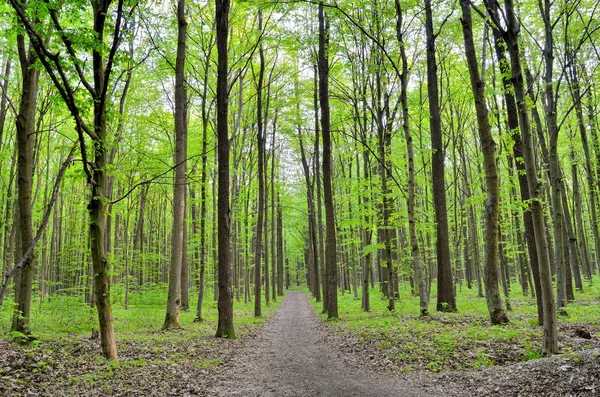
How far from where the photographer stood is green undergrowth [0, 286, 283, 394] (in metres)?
6.08

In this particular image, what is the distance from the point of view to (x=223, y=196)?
11742 millimetres

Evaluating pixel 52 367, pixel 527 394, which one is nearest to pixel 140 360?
pixel 52 367

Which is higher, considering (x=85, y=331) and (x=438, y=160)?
(x=438, y=160)

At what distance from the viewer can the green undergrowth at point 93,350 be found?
6078 mm

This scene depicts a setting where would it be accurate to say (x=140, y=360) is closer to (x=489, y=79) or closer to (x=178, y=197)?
(x=178, y=197)

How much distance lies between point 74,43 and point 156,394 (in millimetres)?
6219

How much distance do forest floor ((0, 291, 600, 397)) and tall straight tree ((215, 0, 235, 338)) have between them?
54.4 inches

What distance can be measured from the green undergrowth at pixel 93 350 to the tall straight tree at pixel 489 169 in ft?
22.9

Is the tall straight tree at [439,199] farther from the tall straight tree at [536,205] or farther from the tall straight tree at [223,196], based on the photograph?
the tall straight tree at [223,196]

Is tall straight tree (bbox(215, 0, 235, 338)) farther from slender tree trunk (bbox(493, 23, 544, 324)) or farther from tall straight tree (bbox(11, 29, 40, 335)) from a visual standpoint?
slender tree trunk (bbox(493, 23, 544, 324))

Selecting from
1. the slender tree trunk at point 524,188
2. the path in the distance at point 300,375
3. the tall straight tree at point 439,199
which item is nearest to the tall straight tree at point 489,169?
the slender tree trunk at point 524,188

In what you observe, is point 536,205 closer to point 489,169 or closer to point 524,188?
point 489,169

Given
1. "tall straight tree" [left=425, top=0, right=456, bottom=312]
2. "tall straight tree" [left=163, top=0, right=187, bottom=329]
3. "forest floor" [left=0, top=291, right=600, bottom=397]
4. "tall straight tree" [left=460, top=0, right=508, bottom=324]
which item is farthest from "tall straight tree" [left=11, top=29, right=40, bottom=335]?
"tall straight tree" [left=425, top=0, right=456, bottom=312]

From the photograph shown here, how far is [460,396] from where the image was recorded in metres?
5.09
